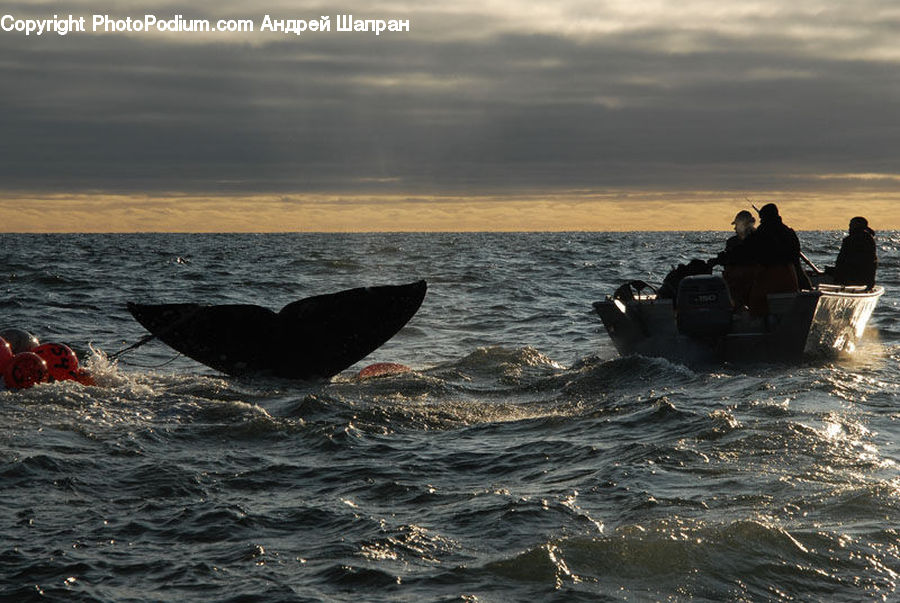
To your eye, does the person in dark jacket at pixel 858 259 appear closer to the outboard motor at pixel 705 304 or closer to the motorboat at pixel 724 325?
the motorboat at pixel 724 325

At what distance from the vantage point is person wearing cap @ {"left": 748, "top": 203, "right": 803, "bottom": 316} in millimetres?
13117

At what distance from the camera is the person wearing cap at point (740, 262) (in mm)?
13289

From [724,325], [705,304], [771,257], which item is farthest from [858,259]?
[705,304]

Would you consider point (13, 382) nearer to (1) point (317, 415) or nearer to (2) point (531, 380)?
(1) point (317, 415)

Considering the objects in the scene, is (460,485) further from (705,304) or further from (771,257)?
(771,257)

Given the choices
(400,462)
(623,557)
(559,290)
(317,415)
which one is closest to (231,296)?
(559,290)

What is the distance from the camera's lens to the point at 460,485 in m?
6.89

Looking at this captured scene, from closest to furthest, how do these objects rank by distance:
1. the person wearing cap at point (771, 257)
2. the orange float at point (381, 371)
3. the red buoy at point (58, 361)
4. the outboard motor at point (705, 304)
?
1. the red buoy at point (58, 361)
2. the orange float at point (381, 371)
3. the outboard motor at point (705, 304)
4. the person wearing cap at point (771, 257)

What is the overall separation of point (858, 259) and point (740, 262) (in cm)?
355

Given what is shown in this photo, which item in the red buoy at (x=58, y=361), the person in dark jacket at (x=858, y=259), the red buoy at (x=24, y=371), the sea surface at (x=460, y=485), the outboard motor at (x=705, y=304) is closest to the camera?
the sea surface at (x=460, y=485)

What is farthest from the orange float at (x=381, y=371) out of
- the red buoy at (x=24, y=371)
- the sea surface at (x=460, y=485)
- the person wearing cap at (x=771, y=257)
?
the person wearing cap at (x=771, y=257)

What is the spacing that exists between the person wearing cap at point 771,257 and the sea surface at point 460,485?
39.4 inches

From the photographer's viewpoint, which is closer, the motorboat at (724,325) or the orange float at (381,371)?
the orange float at (381,371)

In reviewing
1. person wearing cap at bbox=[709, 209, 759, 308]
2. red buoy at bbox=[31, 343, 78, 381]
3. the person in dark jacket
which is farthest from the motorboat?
red buoy at bbox=[31, 343, 78, 381]
